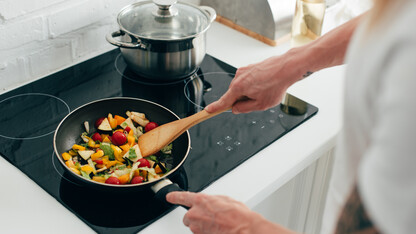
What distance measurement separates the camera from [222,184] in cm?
100

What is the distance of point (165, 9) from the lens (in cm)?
126

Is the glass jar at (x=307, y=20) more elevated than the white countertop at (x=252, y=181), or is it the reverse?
the glass jar at (x=307, y=20)

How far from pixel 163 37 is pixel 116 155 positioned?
0.38m

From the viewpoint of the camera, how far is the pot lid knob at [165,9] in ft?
4.09

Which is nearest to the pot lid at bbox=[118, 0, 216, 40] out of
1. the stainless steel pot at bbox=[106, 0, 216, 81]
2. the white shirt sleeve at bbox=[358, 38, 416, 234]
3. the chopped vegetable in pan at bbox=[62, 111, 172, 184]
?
the stainless steel pot at bbox=[106, 0, 216, 81]

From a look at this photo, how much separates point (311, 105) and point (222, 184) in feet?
1.21

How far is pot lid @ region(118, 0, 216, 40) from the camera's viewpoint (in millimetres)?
1260

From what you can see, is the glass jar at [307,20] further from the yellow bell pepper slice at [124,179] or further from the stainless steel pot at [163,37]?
the yellow bell pepper slice at [124,179]

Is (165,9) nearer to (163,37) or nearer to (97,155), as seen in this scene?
(163,37)

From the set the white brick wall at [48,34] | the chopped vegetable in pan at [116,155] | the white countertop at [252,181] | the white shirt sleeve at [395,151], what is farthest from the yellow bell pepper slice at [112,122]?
the white shirt sleeve at [395,151]

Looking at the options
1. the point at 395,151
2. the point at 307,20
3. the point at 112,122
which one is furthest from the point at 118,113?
the point at 395,151

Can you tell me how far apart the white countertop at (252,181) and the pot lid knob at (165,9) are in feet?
0.79

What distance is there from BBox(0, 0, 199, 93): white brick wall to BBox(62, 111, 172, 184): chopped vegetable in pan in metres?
0.29

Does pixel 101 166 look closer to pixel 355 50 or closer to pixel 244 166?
pixel 244 166
